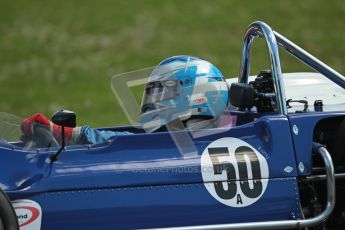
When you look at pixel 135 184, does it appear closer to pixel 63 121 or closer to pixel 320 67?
pixel 63 121

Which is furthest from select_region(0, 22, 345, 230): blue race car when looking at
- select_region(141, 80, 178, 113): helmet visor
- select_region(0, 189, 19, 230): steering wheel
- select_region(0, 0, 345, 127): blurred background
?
select_region(0, 0, 345, 127): blurred background

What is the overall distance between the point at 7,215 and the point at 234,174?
4.64ft

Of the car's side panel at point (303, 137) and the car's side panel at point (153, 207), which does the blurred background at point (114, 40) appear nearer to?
the car's side panel at point (303, 137)

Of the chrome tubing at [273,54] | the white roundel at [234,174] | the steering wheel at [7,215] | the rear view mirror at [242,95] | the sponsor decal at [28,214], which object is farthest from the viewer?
the rear view mirror at [242,95]

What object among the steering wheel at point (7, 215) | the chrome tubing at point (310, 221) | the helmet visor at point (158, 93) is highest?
the helmet visor at point (158, 93)

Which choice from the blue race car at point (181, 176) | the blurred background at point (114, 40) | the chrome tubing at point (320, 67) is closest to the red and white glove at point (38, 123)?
the blue race car at point (181, 176)

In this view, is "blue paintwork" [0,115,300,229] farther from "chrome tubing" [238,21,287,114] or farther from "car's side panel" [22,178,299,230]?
"chrome tubing" [238,21,287,114]

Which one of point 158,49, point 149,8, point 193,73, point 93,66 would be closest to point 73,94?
point 93,66

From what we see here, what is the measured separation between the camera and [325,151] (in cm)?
484

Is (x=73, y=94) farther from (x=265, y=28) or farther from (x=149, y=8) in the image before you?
(x=265, y=28)

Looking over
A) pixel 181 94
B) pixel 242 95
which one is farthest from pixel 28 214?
pixel 242 95

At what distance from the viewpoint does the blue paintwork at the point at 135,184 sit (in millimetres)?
4574

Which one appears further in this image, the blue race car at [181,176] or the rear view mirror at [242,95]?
the rear view mirror at [242,95]

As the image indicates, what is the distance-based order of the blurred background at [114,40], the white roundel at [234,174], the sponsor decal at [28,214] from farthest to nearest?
the blurred background at [114,40], the white roundel at [234,174], the sponsor decal at [28,214]
